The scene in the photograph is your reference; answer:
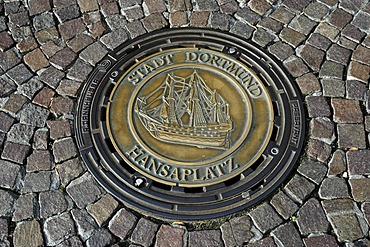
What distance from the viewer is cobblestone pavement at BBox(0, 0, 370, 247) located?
8.58 ft

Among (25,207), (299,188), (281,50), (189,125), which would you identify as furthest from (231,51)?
(25,207)

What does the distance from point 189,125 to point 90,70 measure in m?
0.92

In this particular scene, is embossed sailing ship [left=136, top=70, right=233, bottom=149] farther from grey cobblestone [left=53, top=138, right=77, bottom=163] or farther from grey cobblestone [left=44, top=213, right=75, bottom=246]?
grey cobblestone [left=44, top=213, right=75, bottom=246]

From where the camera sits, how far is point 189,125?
295 centimetres

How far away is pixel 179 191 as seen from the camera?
273 cm

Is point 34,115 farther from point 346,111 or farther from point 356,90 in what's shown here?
point 356,90

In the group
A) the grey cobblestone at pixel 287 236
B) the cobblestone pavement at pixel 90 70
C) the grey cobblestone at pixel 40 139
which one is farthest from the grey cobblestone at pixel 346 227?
the grey cobblestone at pixel 40 139

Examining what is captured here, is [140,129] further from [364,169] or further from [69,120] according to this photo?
[364,169]

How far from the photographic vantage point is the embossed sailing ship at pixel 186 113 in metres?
2.90

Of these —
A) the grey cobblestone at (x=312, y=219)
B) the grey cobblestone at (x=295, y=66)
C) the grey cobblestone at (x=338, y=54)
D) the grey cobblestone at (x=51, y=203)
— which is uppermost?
the grey cobblestone at (x=338, y=54)

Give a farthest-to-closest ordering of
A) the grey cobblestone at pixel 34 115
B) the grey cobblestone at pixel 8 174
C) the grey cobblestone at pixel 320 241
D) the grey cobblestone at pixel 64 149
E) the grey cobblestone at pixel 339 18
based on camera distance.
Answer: the grey cobblestone at pixel 339 18
the grey cobblestone at pixel 34 115
the grey cobblestone at pixel 64 149
the grey cobblestone at pixel 8 174
the grey cobblestone at pixel 320 241

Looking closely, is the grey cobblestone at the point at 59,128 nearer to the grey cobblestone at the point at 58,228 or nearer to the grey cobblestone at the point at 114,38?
the grey cobblestone at the point at 58,228

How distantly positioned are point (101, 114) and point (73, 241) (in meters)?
0.90

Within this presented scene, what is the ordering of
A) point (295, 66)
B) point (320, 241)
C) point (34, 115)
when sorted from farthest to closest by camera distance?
1. point (295, 66)
2. point (34, 115)
3. point (320, 241)
